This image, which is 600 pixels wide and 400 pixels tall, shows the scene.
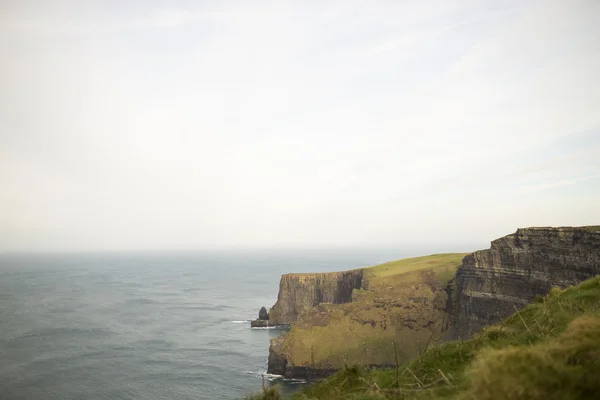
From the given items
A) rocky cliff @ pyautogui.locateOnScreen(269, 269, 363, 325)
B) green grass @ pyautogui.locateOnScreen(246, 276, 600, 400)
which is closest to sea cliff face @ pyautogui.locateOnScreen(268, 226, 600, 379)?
rocky cliff @ pyautogui.locateOnScreen(269, 269, 363, 325)

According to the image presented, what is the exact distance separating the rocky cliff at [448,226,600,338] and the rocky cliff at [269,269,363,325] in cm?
3650

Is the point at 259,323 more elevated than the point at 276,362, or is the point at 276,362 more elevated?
the point at 276,362

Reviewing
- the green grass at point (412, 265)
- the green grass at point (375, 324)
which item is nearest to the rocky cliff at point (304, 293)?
the green grass at point (412, 265)

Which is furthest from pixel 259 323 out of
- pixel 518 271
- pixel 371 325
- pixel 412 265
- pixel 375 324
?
pixel 518 271

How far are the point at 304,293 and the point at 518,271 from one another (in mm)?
56942

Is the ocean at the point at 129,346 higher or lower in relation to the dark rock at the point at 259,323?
higher

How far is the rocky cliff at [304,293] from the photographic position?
311ft

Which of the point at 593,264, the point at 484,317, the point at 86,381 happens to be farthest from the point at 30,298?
the point at 593,264

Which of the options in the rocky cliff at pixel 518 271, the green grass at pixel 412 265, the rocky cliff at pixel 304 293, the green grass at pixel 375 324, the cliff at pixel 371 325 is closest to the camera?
the rocky cliff at pixel 518 271

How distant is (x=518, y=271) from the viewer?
177 ft

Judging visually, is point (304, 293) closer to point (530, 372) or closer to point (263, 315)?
point (263, 315)

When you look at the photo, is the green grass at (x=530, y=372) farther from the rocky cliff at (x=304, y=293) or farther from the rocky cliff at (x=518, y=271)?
the rocky cliff at (x=304, y=293)

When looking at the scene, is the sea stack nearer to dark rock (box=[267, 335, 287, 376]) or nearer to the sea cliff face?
the sea cliff face

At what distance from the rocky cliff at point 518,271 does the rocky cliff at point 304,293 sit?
36.5 meters
